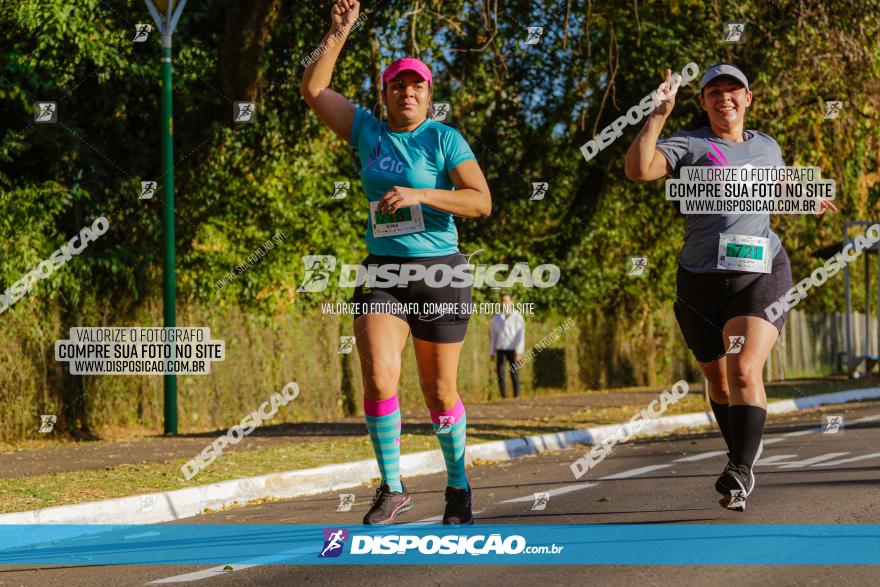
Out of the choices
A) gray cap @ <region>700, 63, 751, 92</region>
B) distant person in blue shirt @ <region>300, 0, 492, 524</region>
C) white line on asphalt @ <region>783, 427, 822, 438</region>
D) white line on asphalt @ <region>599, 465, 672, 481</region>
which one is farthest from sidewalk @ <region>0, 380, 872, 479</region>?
gray cap @ <region>700, 63, 751, 92</region>

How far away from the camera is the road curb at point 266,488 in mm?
8727

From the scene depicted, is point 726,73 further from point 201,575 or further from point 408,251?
point 201,575

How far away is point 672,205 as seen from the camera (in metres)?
25.7

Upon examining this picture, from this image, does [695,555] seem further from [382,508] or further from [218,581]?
[218,581]

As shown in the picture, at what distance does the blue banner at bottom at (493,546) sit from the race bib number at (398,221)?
1597 mm

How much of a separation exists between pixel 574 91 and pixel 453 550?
18401 mm

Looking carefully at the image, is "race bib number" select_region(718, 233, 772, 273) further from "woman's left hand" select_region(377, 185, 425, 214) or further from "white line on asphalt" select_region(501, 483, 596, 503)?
"white line on asphalt" select_region(501, 483, 596, 503)

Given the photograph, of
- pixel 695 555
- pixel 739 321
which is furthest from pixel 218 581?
pixel 739 321

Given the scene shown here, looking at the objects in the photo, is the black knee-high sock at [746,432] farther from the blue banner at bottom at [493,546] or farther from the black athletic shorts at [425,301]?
the black athletic shorts at [425,301]

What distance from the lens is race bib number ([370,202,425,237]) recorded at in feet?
20.4

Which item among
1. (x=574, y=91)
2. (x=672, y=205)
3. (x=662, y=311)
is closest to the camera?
(x=574, y=91)

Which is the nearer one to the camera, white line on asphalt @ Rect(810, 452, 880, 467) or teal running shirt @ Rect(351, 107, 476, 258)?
teal running shirt @ Rect(351, 107, 476, 258)

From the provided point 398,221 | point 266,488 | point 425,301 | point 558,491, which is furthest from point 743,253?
point 266,488

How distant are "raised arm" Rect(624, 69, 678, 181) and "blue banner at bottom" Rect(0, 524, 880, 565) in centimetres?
186
